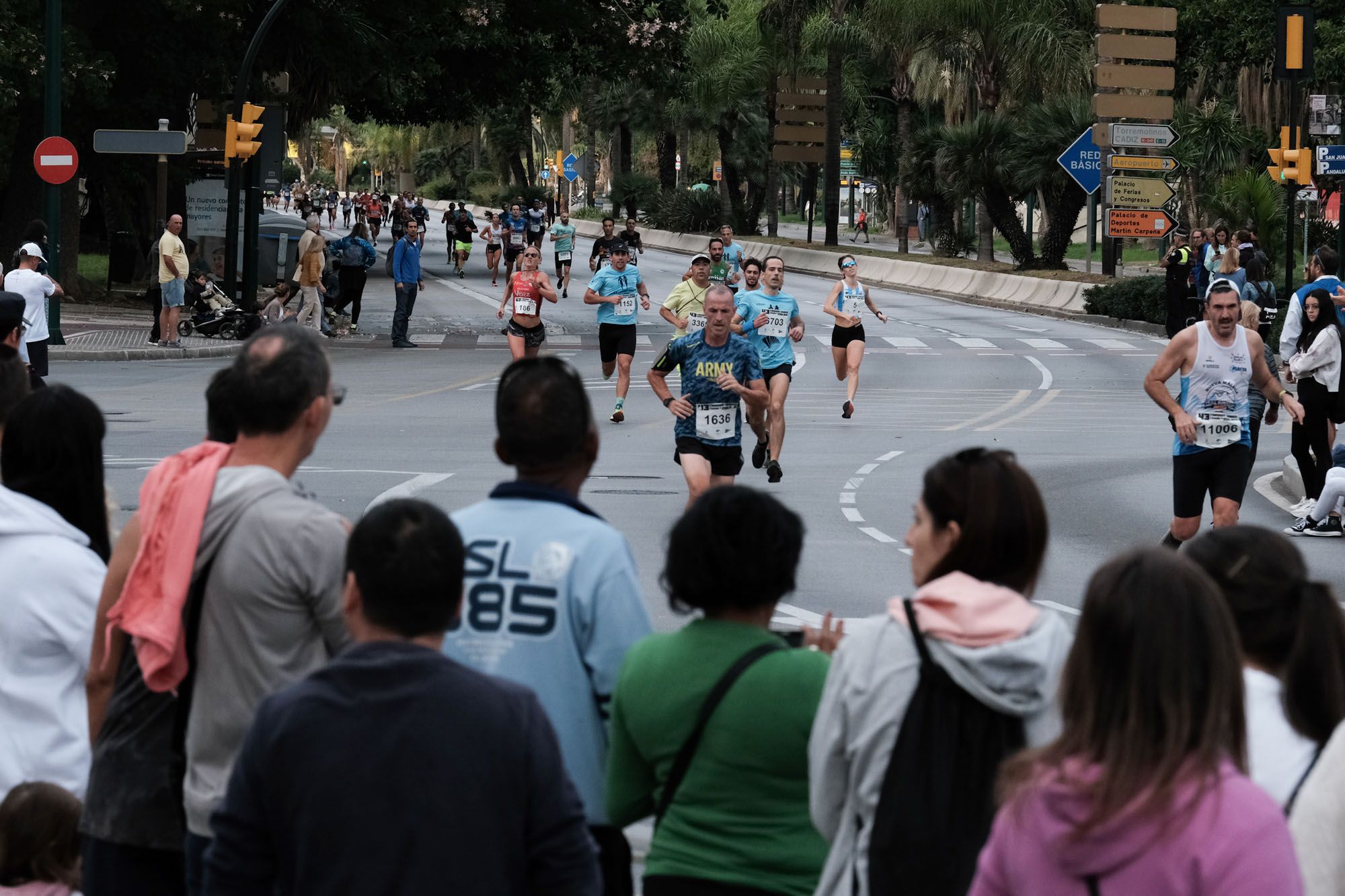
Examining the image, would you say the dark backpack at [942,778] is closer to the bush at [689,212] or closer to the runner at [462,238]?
the runner at [462,238]

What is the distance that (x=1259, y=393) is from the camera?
12422 mm

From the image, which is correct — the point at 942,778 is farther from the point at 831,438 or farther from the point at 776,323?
the point at 831,438

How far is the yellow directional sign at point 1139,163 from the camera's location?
4138cm

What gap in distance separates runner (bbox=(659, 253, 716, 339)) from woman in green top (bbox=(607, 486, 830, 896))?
46.4 ft

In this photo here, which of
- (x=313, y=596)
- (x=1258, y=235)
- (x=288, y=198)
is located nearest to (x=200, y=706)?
(x=313, y=596)

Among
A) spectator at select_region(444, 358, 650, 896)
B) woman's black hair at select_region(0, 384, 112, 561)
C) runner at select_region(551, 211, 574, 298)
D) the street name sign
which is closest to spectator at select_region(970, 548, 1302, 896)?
spectator at select_region(444, 358, 650, 896)

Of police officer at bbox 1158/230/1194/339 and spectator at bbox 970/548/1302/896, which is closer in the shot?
spectator at bbox 970/548/1302/896

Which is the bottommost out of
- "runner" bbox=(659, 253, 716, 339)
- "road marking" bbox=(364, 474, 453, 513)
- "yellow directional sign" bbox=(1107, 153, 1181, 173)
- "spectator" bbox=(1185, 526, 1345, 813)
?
"road marking" bbox=(364, 474, 453, 513)

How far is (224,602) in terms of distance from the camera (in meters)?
3.88

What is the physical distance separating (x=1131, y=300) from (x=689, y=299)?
2099cm

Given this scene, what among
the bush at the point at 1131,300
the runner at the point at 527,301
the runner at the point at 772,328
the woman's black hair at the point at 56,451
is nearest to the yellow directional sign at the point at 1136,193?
the bush at the point at 1131,300

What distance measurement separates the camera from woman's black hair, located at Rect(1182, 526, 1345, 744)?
10.6 feet

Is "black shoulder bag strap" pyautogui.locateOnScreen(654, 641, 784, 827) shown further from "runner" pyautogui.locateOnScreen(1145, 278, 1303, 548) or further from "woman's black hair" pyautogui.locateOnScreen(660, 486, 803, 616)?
"runner" pyautogui.locateOnScreen(1145, 278, 1303, 548)

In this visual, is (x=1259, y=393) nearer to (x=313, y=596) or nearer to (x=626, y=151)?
(x=313, y=596)
